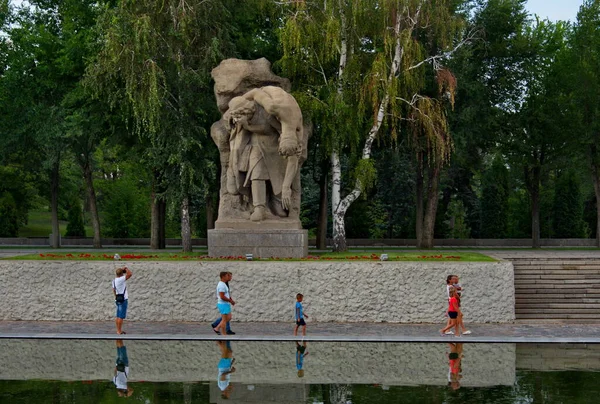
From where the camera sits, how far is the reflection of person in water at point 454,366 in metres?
12.2

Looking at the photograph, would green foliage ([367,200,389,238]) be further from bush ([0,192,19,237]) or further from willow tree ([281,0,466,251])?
bush ([0,192,19,237])

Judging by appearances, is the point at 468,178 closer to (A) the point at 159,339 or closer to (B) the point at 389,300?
(B) the point at 389,300

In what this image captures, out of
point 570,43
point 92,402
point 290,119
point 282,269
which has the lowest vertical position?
point 92,402

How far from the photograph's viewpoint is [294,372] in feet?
43.5

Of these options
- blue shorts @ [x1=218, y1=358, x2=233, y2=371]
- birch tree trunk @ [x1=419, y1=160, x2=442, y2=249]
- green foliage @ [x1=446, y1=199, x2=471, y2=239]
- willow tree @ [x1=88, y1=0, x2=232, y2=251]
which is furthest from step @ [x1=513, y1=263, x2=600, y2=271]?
green foliage @ [x1=446, y1=199, x2=471, y2=239]

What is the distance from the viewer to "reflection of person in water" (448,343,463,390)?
40.1 ft

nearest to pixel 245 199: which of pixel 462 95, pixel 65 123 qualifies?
pixel 65 123

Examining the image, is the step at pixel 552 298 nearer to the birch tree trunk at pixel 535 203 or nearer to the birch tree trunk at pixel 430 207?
the birch tree trunk at pixel 430 207

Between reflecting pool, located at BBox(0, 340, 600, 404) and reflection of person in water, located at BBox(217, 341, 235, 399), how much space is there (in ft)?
0.05

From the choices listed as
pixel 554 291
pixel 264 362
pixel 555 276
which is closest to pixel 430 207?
pixel 555 276

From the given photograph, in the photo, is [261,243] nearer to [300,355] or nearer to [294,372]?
[300,355]

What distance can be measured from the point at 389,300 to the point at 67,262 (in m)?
8.28

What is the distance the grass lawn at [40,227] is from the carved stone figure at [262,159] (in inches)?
1318

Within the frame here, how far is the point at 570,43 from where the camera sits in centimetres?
3875
